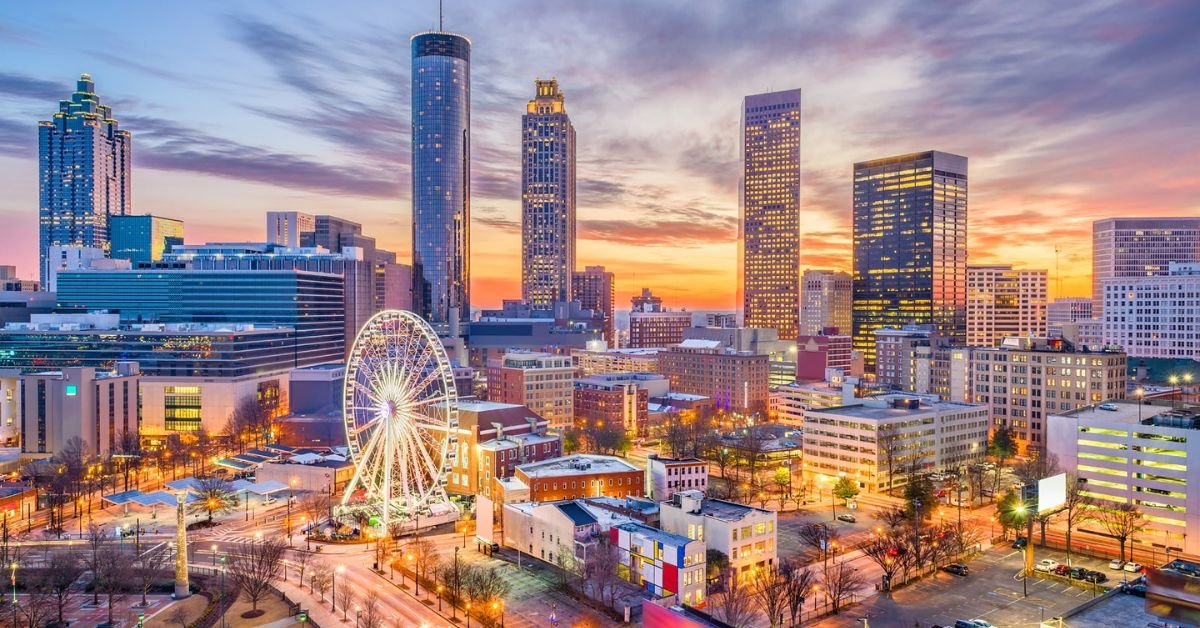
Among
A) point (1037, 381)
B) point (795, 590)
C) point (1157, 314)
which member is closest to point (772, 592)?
point (795, 590)

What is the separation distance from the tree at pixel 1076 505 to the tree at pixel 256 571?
5720 cm

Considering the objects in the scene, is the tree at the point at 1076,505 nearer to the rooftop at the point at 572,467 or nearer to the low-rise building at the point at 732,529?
the low-rise building at the point at 732,529

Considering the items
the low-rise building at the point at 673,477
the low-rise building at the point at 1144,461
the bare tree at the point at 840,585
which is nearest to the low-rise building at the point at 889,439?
the low-rise building at the point at 1144,461

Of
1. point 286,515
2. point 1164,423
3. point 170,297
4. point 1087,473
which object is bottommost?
point 286,515

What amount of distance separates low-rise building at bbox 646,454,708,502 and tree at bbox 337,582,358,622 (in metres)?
29.9

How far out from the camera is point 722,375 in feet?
471

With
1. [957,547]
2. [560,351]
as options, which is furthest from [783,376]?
[957,547]

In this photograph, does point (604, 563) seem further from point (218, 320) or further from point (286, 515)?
point (218, 320)

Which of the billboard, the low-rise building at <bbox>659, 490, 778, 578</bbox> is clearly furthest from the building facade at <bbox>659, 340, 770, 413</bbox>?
the low-rise building at <bbox>659, 490, 778, 578</bbox>

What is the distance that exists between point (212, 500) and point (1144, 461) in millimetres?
78310

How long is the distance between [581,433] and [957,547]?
57255 millimetres

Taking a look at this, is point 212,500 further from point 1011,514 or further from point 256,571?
point 1011,514

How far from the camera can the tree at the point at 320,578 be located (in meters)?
51.1

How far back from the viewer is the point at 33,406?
93125 millimetres
